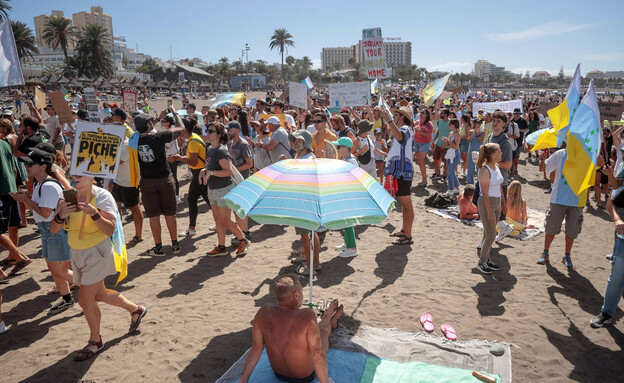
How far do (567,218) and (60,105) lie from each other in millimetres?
10451

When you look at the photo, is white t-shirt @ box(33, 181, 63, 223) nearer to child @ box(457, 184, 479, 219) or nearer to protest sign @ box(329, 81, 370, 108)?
child @ box(457, 184, 479, 219)

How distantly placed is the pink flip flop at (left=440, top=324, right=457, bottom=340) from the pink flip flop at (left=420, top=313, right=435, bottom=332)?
115 mm

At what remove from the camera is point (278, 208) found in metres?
3.25

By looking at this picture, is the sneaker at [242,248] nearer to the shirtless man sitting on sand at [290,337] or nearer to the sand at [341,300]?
the sand at [341,300]

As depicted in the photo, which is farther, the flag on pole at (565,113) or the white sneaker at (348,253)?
the white sneaker at (348,253)

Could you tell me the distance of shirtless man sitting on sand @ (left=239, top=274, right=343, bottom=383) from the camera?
8.97 feet

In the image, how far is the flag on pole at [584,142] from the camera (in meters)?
4.75

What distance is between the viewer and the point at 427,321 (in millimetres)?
4371

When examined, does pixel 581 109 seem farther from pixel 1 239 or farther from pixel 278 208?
pixel 1 239

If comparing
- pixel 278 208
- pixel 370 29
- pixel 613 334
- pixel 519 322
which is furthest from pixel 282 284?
pixel 370 29

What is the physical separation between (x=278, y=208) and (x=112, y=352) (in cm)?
240

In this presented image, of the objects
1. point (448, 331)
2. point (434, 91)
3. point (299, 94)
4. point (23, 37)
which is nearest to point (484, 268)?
point (448, 331)

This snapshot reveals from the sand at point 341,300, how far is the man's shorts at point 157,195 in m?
0.85

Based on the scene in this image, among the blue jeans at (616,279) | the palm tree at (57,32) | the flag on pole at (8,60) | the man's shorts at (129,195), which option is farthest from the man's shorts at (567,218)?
the palm tree at (57,32)
